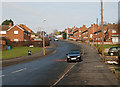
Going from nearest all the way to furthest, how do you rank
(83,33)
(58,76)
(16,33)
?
(58,76) → (16,33) → (83,33)

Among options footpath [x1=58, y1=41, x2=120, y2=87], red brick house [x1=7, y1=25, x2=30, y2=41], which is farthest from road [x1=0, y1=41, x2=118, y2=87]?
red brick house [x1=7, y1=25, x2=30, y2=41]

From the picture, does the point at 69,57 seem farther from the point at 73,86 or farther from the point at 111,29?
the point at 111,29

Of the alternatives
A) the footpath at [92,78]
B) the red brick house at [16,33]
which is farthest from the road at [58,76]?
the red brick house at [16,33]

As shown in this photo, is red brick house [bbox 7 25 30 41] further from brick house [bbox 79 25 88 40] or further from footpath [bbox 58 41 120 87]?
footpath [bbox 58 41 120 87]

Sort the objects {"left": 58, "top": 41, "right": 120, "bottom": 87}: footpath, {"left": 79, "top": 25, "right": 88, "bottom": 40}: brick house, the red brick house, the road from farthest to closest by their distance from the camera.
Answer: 1. {"left": 79, "top": 25, "right": 88, "bottom": 40}: brick house
2. the red brick house
3. the road
4. {"left": 58, "top": 41, "right": 120, "bottom": 87}: footpath

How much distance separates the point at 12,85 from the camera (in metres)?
11.2

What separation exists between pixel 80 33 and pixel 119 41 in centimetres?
4947

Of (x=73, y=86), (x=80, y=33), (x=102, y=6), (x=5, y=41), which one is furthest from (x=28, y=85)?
(x=80, y=33)

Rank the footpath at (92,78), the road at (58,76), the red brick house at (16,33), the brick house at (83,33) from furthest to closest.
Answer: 1. the brick house at (83,33)
2. the red brick house at (16,33)
3. the road at (58,76)
4. the footpath at (92,78)

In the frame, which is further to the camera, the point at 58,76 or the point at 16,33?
the point at 16,33

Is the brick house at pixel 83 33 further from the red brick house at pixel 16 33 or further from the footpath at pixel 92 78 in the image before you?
the footpath at pixel 92 78

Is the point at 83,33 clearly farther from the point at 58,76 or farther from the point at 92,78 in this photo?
the point at 92,78

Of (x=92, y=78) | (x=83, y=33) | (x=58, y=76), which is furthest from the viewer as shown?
(x=83, y=33)

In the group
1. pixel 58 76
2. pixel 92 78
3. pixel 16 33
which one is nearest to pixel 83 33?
pixel 16 33
